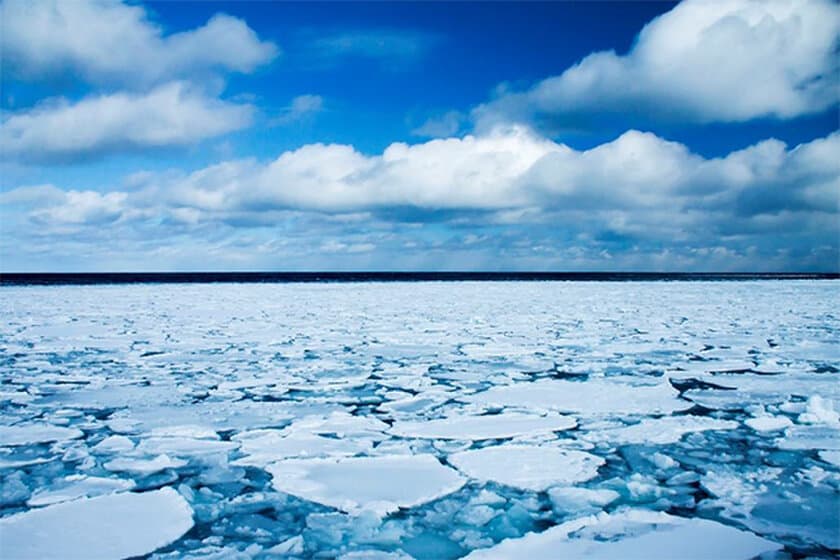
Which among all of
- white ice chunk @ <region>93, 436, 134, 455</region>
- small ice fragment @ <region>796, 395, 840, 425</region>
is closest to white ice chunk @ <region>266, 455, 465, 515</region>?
white ice chunk @ <region>93, 436, 134, 455</region>

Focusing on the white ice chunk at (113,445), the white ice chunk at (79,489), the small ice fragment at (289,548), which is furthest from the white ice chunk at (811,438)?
the white ice chunk at (113,445)

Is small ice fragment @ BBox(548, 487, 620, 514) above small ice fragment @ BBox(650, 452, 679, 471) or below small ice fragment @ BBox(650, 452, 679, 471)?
below

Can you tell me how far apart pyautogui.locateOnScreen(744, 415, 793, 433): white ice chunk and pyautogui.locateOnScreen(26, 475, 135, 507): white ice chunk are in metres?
3.14

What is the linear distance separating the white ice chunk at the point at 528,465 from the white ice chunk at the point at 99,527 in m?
1.18

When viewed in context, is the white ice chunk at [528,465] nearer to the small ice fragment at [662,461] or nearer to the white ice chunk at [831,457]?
the small ice fragment at [662,461]

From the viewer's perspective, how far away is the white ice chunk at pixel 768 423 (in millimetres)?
2994

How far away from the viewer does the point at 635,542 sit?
1771mm

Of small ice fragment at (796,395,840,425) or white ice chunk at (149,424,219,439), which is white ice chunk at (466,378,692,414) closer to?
small ice fragment at (796,395,840,425)

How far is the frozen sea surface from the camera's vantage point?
5.99ft

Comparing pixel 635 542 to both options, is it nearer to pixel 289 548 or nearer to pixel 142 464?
pixel 289 548

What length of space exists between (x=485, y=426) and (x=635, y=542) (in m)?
1.35

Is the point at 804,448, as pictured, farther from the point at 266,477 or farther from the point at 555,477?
the point at 266,477

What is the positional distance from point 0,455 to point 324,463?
61.0 inches

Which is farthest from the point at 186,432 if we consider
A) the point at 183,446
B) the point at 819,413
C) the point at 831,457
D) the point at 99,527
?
the point at 819,413
